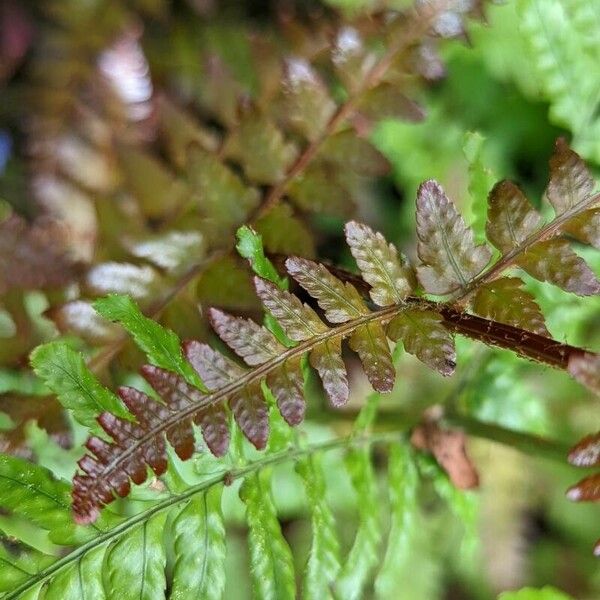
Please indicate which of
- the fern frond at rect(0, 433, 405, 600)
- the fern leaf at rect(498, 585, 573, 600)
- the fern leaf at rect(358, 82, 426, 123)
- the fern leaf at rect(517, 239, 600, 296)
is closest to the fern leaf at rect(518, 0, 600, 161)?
the fern leaf at rect(358, 82, 426, 123)

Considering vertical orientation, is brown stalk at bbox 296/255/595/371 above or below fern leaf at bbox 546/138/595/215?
below

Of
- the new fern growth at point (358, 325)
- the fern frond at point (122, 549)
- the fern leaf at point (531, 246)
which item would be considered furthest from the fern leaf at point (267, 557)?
the fern leaf at point (531, 246)

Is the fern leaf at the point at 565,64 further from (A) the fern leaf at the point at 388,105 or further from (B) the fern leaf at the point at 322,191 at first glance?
(B) the fern leaf at the point at 322,191

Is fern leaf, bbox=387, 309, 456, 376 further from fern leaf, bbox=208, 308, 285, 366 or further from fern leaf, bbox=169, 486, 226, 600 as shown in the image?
fern leaf, bbox=169, 486, 226, 600

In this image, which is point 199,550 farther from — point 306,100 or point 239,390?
point 306,100

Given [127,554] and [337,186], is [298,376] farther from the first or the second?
[337,186]

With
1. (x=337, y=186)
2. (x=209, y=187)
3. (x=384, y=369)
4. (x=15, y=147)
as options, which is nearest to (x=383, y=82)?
(x=337, y=186)
